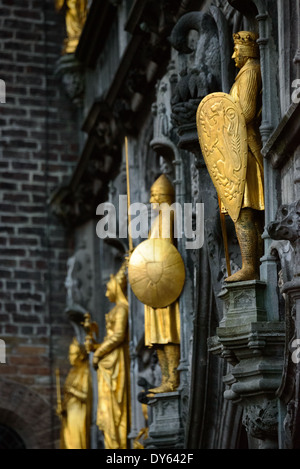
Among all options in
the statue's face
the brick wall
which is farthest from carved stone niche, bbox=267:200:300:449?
the brick wall

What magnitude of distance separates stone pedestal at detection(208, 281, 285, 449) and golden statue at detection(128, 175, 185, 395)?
3.45 meters

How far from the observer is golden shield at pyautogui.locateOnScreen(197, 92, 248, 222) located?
11617 mm

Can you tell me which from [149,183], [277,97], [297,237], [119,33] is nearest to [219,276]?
[277,97]

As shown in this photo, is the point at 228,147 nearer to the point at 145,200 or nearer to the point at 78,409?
the point at 145,200

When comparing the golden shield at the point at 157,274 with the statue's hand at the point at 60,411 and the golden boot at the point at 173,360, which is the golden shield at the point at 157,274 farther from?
the statue's hand at the point at 60,411

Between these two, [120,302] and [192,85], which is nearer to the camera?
[192,85]

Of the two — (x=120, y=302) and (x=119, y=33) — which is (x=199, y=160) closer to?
(x=120, y=302)

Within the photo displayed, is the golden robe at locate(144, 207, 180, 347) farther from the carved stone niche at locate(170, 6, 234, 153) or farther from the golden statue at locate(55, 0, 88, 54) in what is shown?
the golden statue at locate(55, 0, 88, 54)

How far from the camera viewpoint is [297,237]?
33.6 feet

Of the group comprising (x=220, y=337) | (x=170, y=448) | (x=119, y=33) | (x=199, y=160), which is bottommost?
(x=170, y=448)

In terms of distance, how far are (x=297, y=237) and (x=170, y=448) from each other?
5237 millimetres

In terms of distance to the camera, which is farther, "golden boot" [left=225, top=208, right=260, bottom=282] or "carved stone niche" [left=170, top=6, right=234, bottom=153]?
"carved stone niche" [left=170, top=6, right=234, bottom=153]

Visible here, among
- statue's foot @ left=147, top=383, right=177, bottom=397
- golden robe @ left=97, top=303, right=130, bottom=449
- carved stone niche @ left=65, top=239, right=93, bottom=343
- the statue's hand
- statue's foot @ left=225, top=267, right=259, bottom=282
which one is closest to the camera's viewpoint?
statue's foot @ left=225, top=267, right=259, bottom=282

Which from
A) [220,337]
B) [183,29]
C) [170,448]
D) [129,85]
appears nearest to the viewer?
[220,337]
